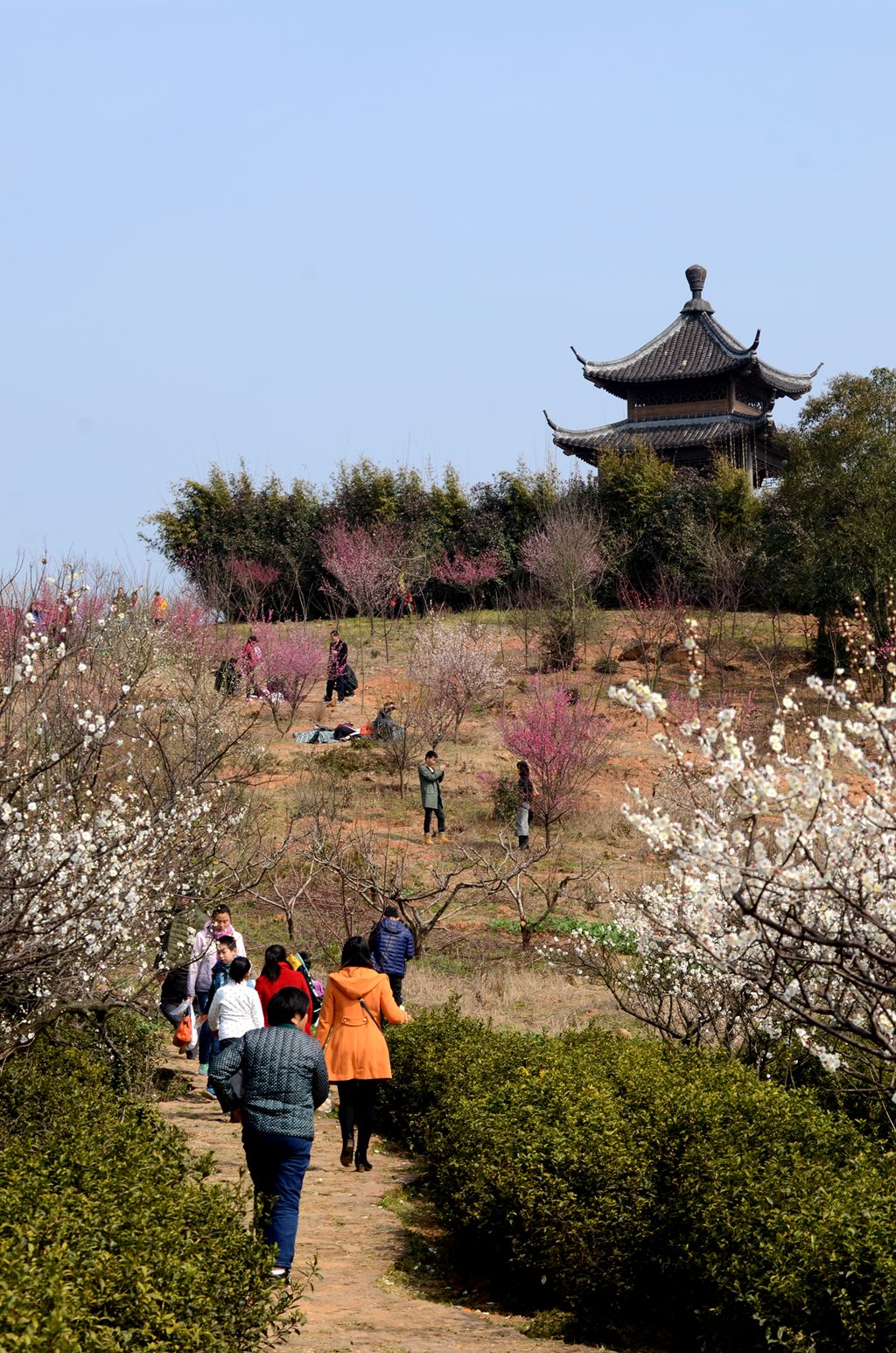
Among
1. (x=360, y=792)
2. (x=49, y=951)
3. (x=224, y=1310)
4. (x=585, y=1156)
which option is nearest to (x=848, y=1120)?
(x=585, y=1156)

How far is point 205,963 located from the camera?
38.7 feet

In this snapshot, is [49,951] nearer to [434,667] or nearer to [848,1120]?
[848,1120]

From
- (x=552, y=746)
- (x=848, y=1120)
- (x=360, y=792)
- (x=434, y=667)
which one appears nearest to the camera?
(x=848, y=1120)

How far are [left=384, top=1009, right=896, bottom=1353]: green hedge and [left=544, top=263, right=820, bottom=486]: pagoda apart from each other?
35.0 meters

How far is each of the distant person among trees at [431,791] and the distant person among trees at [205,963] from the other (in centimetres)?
1068

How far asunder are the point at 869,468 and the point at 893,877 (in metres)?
26.4

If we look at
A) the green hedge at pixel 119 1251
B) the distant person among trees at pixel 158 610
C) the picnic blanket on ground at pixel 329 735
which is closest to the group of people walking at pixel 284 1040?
the green hedge at pixel 119 1251

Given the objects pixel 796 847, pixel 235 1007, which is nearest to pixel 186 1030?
pixel 235 1007

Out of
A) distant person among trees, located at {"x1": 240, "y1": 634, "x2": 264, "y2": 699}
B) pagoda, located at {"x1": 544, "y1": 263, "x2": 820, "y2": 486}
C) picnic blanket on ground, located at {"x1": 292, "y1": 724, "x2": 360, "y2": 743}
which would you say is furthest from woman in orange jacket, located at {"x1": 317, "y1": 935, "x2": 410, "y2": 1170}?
pagoda, located at {"x1": 544, "y1": 263, "x2": 820, "y2": 486}

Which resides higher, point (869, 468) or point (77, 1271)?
point (869, 468)

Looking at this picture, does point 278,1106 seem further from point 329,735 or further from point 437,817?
point 329,735

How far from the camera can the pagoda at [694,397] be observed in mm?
42125

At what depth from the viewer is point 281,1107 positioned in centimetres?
681

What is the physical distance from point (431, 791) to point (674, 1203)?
654 inches
